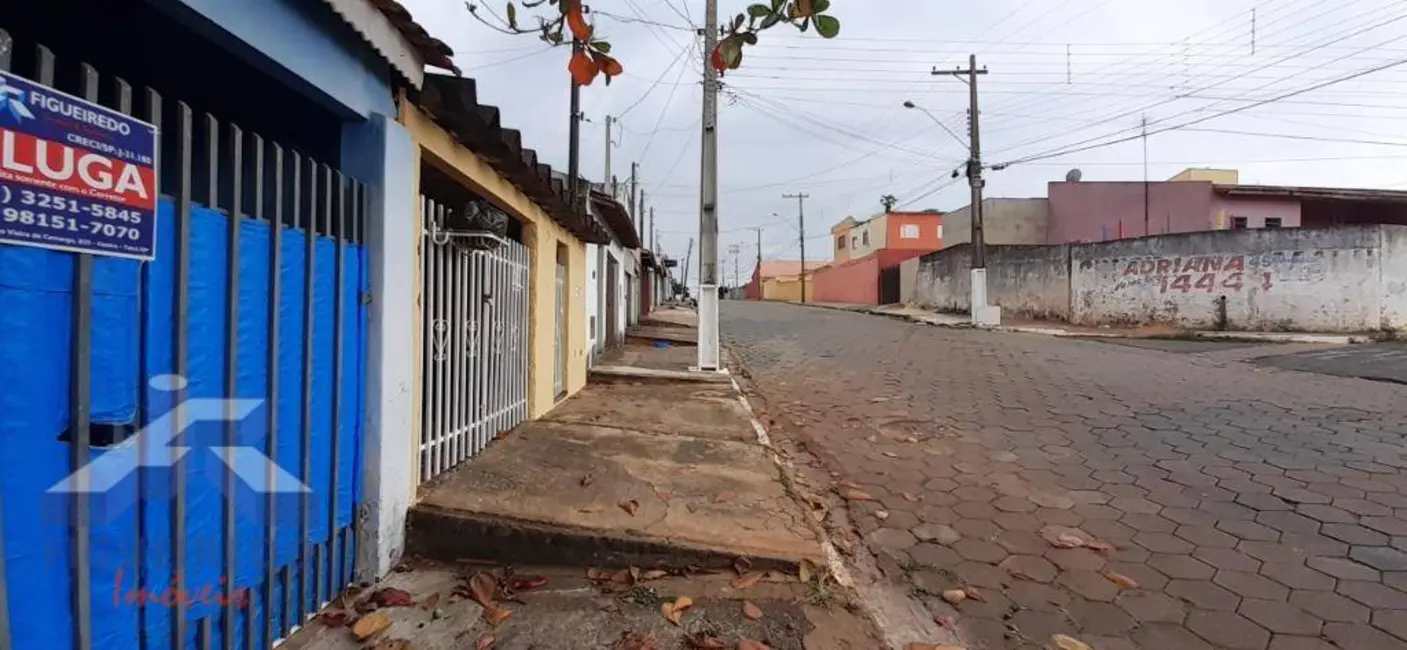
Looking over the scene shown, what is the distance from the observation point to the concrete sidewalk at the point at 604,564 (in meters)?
2.47

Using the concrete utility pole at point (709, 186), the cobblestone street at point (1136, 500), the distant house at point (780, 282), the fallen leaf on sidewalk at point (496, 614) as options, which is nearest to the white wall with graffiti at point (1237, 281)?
the cobblestone street at point (1136, 500)

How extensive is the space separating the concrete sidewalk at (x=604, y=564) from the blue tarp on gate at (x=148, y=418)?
0.56 m

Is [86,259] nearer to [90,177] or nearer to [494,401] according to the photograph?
[90,177]

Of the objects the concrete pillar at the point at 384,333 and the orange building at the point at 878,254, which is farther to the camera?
the orange building at the point at 878,254

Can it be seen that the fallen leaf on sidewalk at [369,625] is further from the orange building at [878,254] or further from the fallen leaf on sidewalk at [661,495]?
the orange building at [878,254]

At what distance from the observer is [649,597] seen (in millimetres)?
2729

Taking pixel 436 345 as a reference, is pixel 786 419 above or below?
below

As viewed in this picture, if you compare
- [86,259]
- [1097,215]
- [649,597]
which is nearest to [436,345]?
[649,597]

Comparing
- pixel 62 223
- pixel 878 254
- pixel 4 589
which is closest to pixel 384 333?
pixel 62 223

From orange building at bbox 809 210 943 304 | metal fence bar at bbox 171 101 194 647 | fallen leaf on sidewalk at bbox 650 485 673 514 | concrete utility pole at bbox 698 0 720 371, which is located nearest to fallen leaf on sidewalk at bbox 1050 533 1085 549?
fallen leaf on sidewalk at bbox 650 485 673 514

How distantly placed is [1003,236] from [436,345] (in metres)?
29.0

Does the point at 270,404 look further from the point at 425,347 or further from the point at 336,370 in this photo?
the point at 425,347

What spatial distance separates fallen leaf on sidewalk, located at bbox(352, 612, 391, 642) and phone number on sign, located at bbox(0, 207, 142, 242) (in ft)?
4.96

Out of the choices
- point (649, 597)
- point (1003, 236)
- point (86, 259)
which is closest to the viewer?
point (86, 259)
